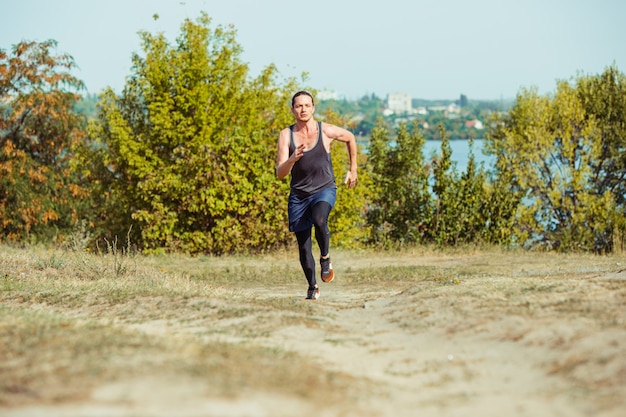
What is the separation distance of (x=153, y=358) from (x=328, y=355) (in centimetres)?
138

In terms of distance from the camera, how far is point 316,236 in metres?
9.38

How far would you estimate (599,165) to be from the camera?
3431 centimetres

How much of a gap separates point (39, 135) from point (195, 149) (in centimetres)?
1415

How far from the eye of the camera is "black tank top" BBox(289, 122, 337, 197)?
9.02 meters

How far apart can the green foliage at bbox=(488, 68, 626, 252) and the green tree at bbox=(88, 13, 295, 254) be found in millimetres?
11478

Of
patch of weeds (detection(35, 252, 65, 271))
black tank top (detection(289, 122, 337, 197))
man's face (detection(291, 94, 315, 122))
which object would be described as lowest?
patch of weeds (detection(35, 252, 65, 271))

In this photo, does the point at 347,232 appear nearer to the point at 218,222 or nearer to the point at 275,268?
the point at 218,222

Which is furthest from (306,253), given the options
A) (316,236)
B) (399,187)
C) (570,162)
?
(570,162)

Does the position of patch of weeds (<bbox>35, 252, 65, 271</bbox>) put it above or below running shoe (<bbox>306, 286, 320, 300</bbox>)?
above

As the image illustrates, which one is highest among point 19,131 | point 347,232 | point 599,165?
point 19,131

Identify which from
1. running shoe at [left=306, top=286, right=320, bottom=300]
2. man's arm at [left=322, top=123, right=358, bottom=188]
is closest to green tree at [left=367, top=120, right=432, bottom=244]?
man's arm at [left=322, top=123, right=358, bottom=188]

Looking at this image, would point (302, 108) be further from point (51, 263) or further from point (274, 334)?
point (51, 263)

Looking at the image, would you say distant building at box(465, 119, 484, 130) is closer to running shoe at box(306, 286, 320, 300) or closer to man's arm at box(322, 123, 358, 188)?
man's arm at box(322, 123, 358, 188)

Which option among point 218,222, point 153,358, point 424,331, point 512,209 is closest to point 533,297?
point 424,331
